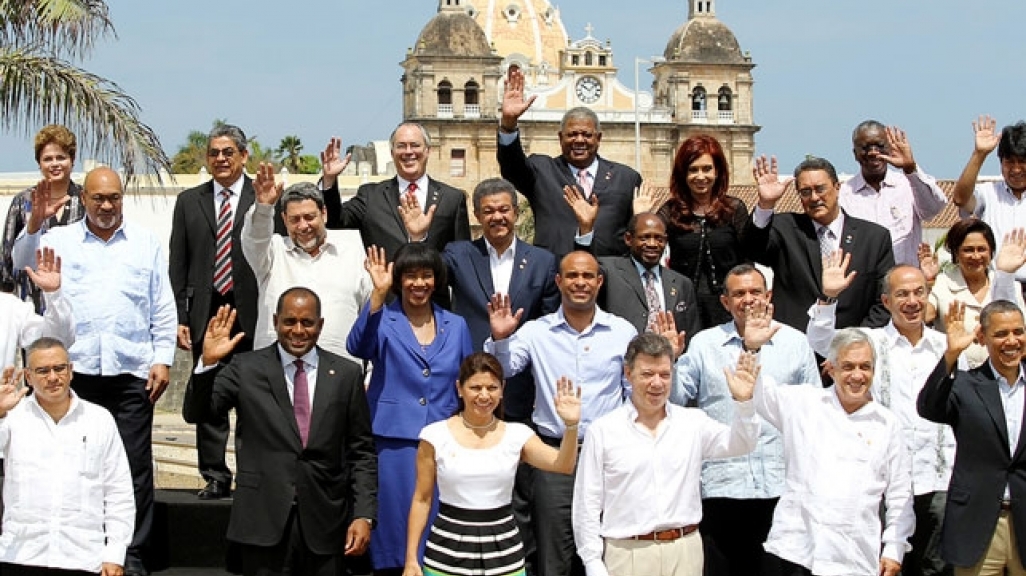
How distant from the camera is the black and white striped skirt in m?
6.41

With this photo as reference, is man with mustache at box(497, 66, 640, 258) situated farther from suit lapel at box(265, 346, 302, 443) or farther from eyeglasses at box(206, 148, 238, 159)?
suit lapel at box(265, 346, 302, 443)

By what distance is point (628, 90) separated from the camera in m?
84.4

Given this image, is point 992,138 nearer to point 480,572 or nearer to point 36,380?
point 480,572

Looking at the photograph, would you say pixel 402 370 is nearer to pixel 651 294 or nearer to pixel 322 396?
pixel 322 396

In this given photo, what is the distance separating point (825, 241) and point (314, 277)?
2.82 m

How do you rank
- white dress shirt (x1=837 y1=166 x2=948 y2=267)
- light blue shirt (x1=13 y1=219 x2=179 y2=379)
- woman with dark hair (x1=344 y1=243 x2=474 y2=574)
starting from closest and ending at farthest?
1. woman with dark hair (x1=344 y1=243 x2=474 y2=574)
2. light blue shirt (x1=13 y1=219 x2=179 y2=379)
3. white dress shirt (x1=837 y1=166 x2=948 y2=267)

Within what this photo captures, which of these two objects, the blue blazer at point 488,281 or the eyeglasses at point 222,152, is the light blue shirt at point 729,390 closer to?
the blue blazer at point 488,281

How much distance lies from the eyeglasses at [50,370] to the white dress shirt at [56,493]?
0.22 metres

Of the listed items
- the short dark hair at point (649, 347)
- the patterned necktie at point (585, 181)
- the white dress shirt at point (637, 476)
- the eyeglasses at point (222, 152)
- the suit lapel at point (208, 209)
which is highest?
the eyeglasses at point (222, 152)

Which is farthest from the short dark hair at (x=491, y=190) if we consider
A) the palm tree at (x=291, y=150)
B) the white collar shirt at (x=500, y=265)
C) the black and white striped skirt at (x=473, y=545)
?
the palm tree at (x=291, y=150)

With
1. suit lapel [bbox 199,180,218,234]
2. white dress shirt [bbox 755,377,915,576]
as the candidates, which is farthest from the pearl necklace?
suit lapel [bbox 199,180,218,234]

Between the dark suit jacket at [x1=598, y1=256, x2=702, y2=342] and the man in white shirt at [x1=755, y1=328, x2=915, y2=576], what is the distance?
128cm

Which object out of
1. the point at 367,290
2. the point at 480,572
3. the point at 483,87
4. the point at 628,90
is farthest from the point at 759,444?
the point at 628,90

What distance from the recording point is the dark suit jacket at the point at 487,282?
7820 mm
